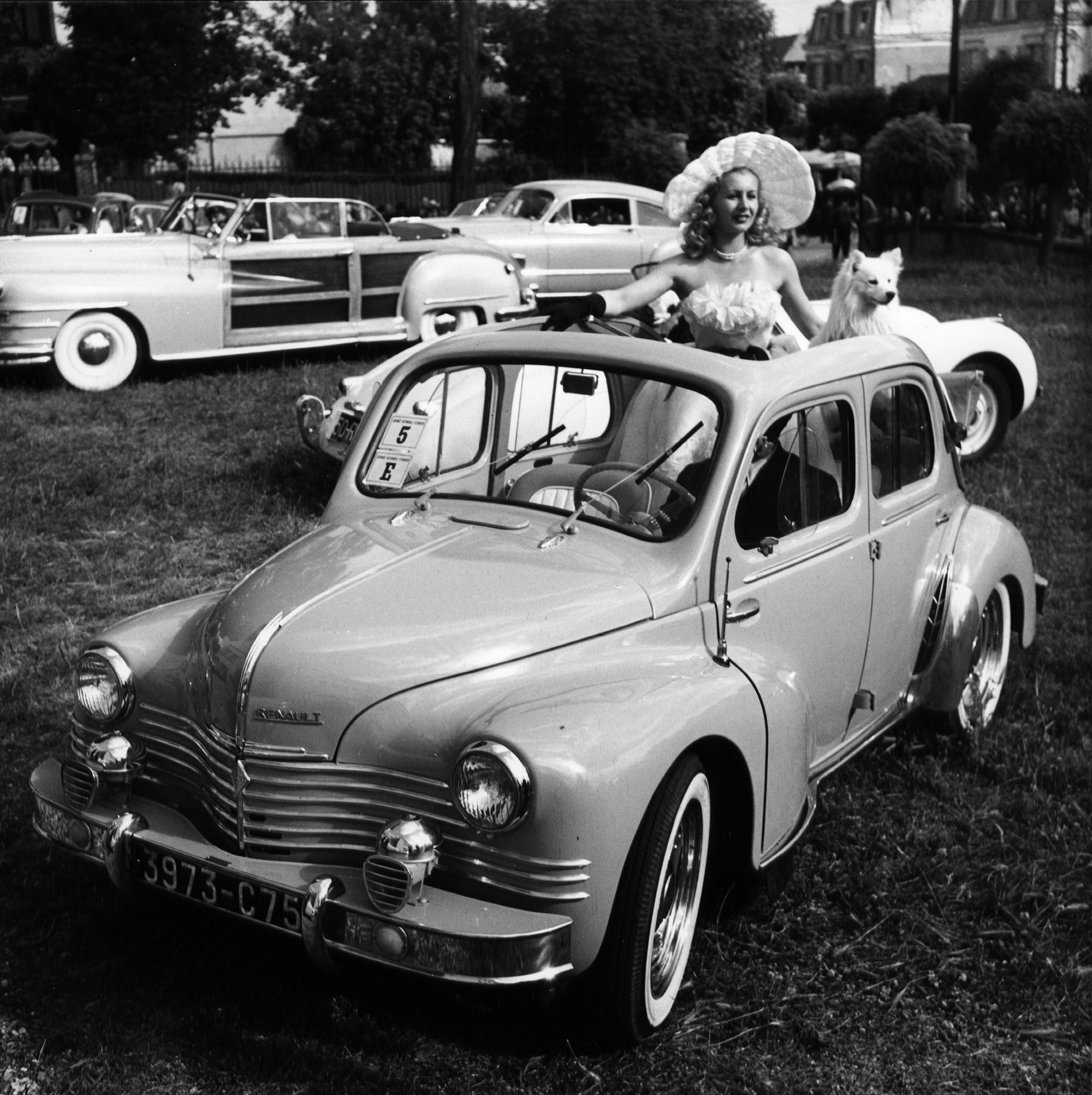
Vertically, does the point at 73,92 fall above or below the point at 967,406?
above

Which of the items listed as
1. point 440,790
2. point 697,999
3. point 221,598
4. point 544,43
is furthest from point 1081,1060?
point 544,43

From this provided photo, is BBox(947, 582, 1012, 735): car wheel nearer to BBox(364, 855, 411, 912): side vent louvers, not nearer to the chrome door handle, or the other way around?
the chrome door handle

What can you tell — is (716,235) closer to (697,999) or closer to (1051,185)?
(697,999)

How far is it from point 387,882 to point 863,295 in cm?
470

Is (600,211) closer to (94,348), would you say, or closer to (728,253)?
(94,348)

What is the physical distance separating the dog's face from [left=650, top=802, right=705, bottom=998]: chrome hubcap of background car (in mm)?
4030

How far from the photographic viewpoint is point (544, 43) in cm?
3600

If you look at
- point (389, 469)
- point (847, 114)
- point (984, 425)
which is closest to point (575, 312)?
point (389, 469)

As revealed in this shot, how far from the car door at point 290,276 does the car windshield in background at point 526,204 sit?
3.99 meters

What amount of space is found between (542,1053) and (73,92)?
37.2 meters

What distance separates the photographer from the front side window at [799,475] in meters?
3.79

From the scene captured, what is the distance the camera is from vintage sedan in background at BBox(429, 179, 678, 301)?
619 inches

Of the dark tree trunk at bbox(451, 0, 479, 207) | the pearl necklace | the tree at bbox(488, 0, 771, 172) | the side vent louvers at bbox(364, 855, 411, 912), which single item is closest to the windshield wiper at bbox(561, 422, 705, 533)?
the side vent louvers at bbox(364, 855, 411, 912)

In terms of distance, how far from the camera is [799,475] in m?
3.96
